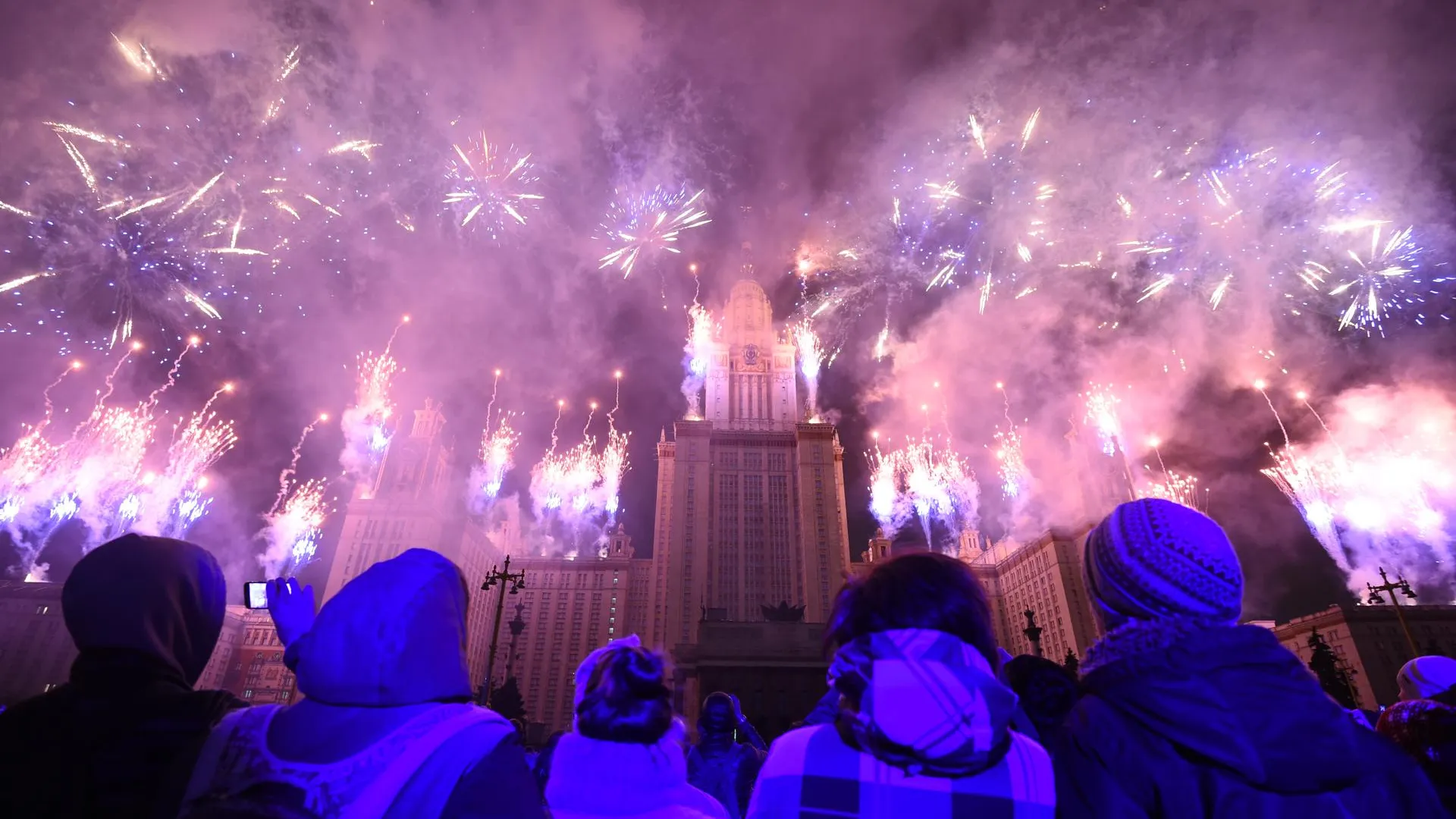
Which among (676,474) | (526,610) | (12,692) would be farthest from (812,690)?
(12,692)

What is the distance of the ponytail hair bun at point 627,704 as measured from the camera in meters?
3.18

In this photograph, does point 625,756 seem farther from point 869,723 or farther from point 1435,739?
point 1435,739

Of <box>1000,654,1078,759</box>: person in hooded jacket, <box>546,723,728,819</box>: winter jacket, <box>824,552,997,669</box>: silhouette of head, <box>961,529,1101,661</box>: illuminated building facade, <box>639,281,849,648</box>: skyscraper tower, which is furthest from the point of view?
<box>961,529,1101,661</box>: illuminated building facade

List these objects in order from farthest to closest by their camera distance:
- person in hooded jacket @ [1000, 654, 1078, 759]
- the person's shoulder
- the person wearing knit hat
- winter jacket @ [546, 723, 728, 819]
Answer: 1. the person wearing knit hat
2. person in hooded jacket @ [1000, 654, 1078, 759]
3. winter jacket @ [546, 723, 728, 819]
4. the person's shoulder

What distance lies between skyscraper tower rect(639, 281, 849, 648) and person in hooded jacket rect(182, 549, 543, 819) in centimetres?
6325

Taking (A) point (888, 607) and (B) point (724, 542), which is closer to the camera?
(A) point (888, 607)

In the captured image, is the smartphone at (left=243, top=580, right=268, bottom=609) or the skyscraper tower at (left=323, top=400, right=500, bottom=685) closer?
the smartphone at (left=243, top=580, right=268, bottom=609)

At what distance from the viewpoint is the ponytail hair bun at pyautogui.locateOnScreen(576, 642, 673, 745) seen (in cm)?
318

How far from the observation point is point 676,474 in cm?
7362

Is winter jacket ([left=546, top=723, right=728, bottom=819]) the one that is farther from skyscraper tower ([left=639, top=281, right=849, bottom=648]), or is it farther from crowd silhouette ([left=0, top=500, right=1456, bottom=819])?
skyscraper tower ([left=639, top=281, right=849, bottom=648])

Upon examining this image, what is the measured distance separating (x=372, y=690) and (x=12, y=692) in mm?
89260

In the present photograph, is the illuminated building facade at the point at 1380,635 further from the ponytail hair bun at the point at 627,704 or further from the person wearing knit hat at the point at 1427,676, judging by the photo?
the ponytail hair bun at the point at 627,704

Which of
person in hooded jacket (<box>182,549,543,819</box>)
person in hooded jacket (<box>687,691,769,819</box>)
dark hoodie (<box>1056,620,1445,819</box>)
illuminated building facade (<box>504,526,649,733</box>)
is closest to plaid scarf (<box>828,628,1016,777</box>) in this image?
dark hoodie (<box>1056,620,1445,819</box>)

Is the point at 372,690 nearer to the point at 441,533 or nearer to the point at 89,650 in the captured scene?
the point at 89,650
